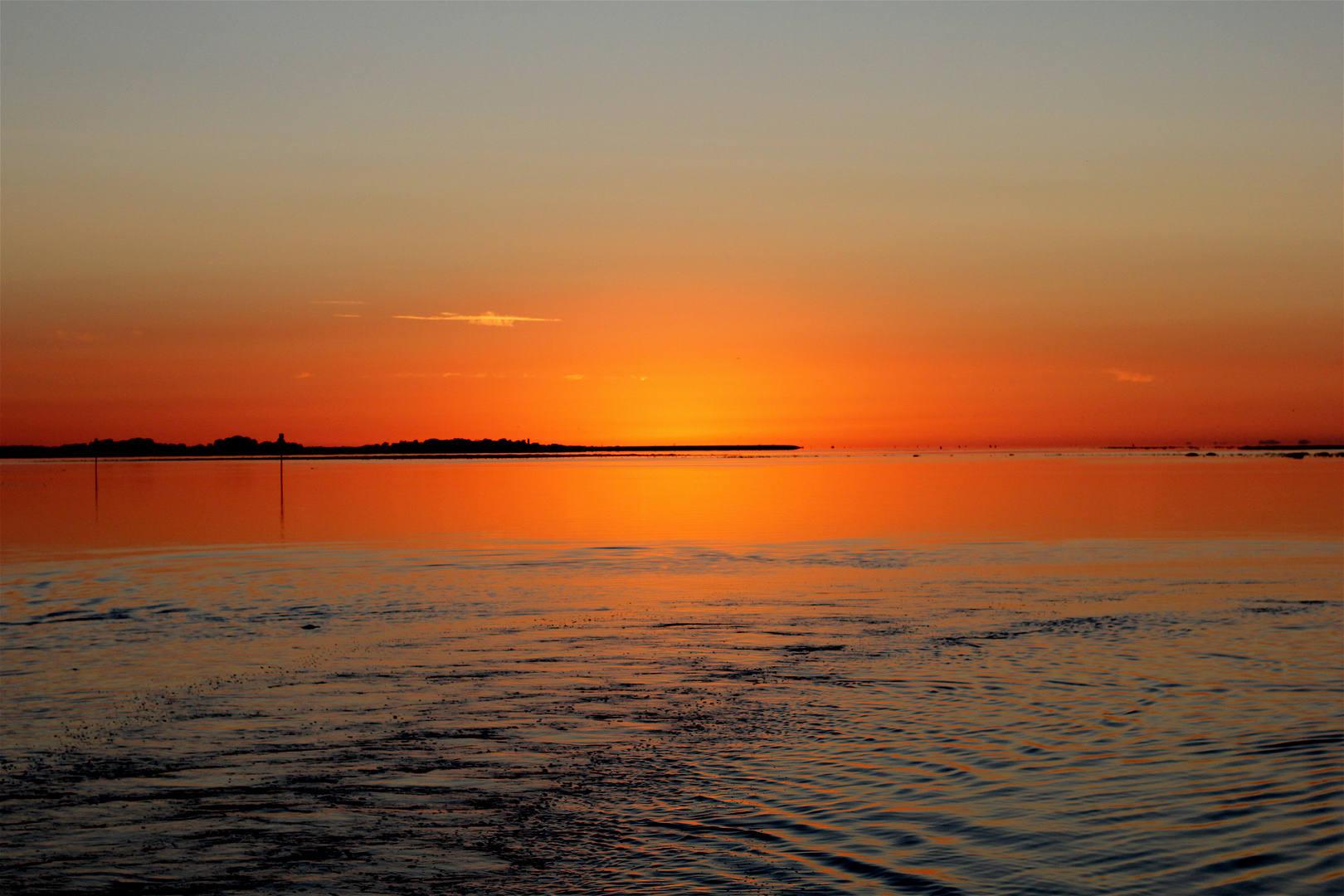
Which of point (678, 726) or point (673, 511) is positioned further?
point (673, 511)

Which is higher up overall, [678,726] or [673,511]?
[673,511]

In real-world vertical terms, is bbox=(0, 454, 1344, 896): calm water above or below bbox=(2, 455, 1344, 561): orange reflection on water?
below

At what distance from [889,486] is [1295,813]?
8700 centimetres

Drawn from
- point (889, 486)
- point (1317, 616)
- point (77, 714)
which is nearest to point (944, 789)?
point (77, 714)

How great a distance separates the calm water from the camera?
→ 33.6 feet

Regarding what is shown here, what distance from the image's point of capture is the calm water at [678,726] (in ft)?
33.6

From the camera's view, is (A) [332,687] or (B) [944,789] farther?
(A) [332,687]

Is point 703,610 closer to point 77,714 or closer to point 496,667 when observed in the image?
point 496,667

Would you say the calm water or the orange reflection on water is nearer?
the calm water

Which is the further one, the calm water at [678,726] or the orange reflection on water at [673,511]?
the orange reflection on water at [673,511]

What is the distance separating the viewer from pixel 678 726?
15.1 meters

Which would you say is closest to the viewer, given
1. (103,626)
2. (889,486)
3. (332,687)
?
(332,687)

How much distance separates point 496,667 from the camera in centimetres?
1931

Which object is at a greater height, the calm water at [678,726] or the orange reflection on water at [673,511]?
the orange reflection on water at [673,511]
